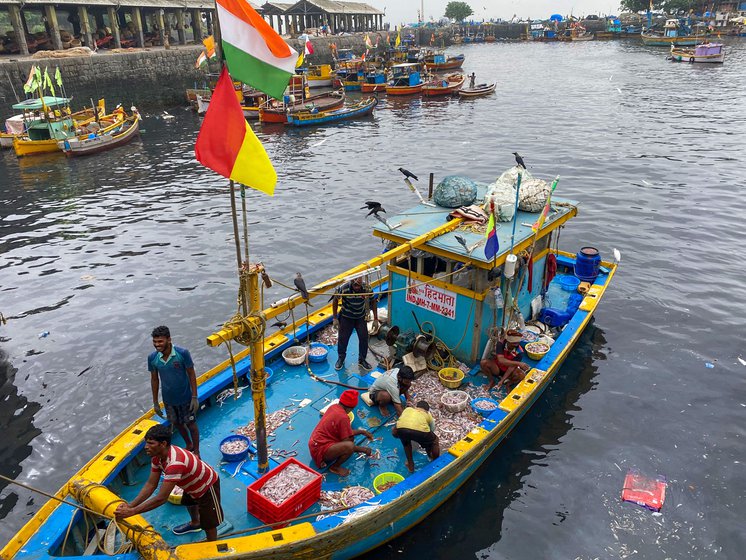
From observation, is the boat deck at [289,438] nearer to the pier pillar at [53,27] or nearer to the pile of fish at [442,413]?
the pile of fish at [442,413]

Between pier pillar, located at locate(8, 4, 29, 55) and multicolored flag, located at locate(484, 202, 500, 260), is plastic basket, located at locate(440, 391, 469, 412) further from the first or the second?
pier pillar, located at locate(8, 4, 29, 55)

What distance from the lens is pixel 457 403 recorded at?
334 inches

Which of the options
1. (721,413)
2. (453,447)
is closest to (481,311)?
(453,447)

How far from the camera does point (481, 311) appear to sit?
898 centimetres

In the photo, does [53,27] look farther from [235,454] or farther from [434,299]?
[235,454]

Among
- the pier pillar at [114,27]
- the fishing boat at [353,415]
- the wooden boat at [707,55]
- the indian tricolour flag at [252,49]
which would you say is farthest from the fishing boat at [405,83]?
the indian tricolour flag at [252,49]

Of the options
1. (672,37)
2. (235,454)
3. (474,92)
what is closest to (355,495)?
(235,454)

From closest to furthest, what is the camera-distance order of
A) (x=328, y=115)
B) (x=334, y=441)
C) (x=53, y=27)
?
(x=334, y=441) < (x=328, y=115) < (x=53, y=27)

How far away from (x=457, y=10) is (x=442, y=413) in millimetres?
167017

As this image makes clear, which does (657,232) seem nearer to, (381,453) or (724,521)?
(724,521)

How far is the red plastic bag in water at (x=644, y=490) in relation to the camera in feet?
26.6

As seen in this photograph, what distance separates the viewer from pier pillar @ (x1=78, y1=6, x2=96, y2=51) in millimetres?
44469

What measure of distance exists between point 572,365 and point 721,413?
9.45 feet

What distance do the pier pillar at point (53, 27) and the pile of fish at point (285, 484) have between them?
47.7 metres
